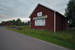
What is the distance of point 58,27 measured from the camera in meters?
19.7

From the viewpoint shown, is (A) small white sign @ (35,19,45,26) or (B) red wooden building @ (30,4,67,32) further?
(A) small white sign @ (35,19,45,26)

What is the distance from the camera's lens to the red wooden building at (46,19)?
61.1 feet

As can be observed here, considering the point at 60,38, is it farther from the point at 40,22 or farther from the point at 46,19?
the point at 40,22

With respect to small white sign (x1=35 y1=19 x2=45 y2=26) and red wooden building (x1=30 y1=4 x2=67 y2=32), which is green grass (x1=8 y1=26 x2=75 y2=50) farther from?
small white sign (x1=35 y1=19 x2=45 y2=26)

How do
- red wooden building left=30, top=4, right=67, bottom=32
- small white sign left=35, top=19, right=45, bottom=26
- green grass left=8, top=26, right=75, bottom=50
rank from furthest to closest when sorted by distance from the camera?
small white sign left=35, top=19, right=45, bottom=26 < red wooden building left=30, top=4, right=67, bottom=32 < green grass left=8, top=26, right=75, bottom=50

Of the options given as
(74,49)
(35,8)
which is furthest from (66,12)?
(74,49)

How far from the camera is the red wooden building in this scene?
61.1 ft

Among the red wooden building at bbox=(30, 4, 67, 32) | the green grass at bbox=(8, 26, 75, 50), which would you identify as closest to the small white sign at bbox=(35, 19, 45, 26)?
the red wooden building at bbox=(30, 4, 67, 32)

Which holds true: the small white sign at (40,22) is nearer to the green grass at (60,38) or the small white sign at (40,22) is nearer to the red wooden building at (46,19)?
the red wooden building at (46,19)

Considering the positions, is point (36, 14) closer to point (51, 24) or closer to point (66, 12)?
point (51, 24)

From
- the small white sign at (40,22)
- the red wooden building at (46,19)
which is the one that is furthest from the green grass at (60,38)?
the small white sign at (40,22)

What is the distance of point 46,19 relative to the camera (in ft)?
65.7

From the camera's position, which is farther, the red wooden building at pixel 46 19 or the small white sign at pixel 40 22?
the small white sign at pixel 40 22

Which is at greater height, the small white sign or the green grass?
the small white sign
